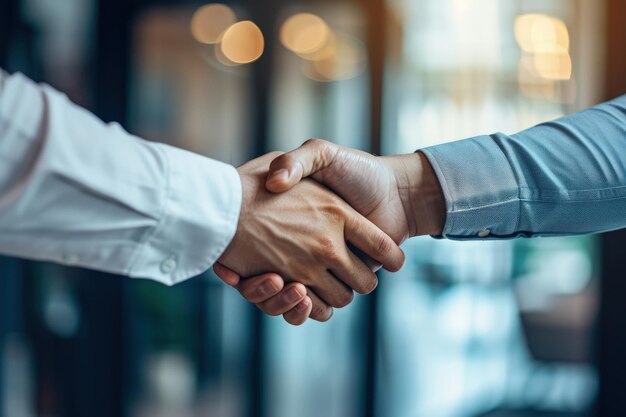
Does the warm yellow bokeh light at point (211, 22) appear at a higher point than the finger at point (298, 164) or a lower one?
higher

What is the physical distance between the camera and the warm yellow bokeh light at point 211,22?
304 cm

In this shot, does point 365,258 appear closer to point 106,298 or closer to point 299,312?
point 299,312

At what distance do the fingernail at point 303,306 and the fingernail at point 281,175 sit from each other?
0.28 meters

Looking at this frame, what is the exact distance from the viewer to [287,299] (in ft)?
5.07

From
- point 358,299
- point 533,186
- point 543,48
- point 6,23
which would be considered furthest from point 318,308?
point 6,23

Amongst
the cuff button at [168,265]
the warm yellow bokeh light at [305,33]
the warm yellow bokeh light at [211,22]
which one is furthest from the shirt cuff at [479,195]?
the warm yellow bokeh light at [211,22]

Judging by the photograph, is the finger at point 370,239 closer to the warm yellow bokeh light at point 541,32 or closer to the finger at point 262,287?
the finger at point 262,287

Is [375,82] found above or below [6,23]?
below

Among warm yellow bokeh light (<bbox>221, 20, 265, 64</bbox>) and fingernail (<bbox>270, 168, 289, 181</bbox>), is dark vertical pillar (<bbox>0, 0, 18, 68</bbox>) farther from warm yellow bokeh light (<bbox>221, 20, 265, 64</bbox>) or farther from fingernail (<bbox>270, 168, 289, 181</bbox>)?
fingernail (<bbox>270, 168, 289, 181</bbox>)

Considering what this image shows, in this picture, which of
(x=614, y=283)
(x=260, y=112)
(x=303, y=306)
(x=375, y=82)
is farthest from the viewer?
(x=260, y=112)

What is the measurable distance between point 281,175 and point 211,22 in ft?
5.96

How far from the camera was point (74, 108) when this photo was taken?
1.25 m

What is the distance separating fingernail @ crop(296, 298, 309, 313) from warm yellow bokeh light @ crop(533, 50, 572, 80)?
1.69 meters

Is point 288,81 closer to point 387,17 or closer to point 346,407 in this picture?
point 387,17
